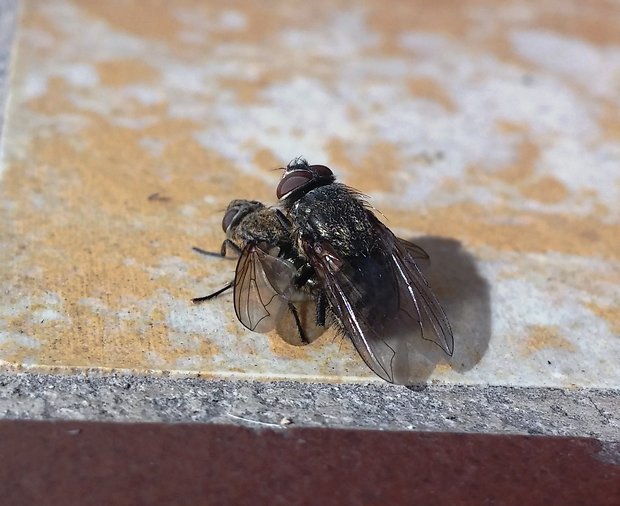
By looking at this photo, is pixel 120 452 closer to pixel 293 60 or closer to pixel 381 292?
pixel 381 292

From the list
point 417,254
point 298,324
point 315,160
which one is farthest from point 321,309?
point 315,160

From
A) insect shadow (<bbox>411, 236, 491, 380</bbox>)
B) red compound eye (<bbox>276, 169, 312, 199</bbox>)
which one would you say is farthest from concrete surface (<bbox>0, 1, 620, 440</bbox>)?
red compound eye (<bbox>276, 169, 312, 199</bbox>)

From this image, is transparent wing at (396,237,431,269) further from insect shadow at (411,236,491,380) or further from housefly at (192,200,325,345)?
housefly at (192,200,325,345)

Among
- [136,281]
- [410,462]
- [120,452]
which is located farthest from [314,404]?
[136,281]

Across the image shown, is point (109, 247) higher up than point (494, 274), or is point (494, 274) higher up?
point (494, 274)

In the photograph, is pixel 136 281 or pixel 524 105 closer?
pixel 136 281

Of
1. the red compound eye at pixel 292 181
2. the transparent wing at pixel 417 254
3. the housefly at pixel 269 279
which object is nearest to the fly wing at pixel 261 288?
the housefly at pixel 269 279

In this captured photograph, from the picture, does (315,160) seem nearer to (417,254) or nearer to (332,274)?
(417,254)
